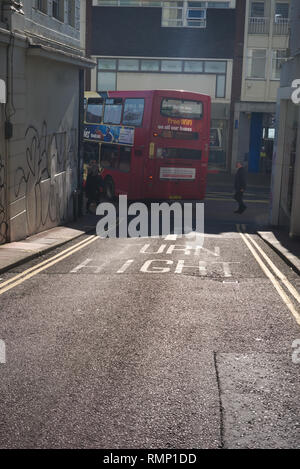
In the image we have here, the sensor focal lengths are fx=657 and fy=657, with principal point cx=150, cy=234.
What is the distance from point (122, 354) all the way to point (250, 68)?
3898 cm

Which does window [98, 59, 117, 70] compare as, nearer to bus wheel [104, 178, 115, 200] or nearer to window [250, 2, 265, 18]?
window [250, 2, 265, 18]

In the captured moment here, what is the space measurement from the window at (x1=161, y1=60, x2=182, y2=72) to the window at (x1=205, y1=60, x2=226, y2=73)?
71.8 inches

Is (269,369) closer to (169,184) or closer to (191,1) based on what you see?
(169,184)

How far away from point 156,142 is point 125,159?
6.89 ft

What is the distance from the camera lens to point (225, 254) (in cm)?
1652

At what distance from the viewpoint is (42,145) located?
1908cm

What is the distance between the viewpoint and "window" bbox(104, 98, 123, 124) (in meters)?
27.0

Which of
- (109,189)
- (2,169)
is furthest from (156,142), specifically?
(2,169)

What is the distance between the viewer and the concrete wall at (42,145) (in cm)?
1675

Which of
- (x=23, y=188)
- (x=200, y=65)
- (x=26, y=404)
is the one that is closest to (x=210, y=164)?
(x=200, y=65)

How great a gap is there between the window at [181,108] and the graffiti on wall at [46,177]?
3857mm

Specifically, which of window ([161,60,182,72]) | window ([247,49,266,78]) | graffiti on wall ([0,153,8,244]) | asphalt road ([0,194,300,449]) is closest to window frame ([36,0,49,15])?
graffiti on wall ([0,153,8,244])

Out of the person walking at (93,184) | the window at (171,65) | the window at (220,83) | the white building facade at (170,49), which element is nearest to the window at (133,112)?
the person walking at (93,184)

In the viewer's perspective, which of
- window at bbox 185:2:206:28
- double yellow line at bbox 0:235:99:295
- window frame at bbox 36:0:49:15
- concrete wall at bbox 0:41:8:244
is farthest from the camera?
window at bbox 185:2:206:28
